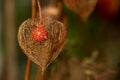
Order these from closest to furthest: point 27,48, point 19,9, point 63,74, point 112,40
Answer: point 27,48 < point 63,74 < point 112,40 < point 19,9

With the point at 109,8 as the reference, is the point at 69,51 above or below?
below

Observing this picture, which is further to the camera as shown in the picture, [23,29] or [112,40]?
[112,40]

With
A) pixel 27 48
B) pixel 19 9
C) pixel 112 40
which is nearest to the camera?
pixel 27 48

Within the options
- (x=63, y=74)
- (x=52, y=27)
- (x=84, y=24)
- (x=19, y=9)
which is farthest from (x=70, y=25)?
(x=52, y=27)

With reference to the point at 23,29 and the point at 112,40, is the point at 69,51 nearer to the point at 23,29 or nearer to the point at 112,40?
the point at 112,40

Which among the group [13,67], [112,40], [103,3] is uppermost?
[103,3]
